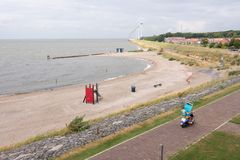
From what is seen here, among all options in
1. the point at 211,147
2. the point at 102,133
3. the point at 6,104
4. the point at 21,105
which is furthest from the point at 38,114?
the point at 211,147

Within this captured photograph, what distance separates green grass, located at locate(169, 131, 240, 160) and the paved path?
467 millimetres

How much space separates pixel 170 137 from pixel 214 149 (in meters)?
2.11

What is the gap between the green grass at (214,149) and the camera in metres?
10.3

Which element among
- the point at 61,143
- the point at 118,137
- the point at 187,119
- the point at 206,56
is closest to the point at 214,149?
the point at 187,119

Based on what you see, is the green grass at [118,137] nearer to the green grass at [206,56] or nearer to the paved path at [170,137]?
the paved path at [170,137]

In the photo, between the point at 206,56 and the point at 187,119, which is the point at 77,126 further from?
the point at 206,56

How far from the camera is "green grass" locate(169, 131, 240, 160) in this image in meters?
10.3

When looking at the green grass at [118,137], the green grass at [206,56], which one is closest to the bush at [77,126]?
the green grass at [118,137]

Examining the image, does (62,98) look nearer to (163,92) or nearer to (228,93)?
(163,92)

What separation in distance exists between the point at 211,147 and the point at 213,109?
5985 millimetres

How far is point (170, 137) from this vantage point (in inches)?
487

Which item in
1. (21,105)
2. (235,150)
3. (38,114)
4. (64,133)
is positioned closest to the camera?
(235,150)

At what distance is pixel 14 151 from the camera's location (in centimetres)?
1320

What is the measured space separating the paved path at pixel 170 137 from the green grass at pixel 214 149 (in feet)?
1.53
